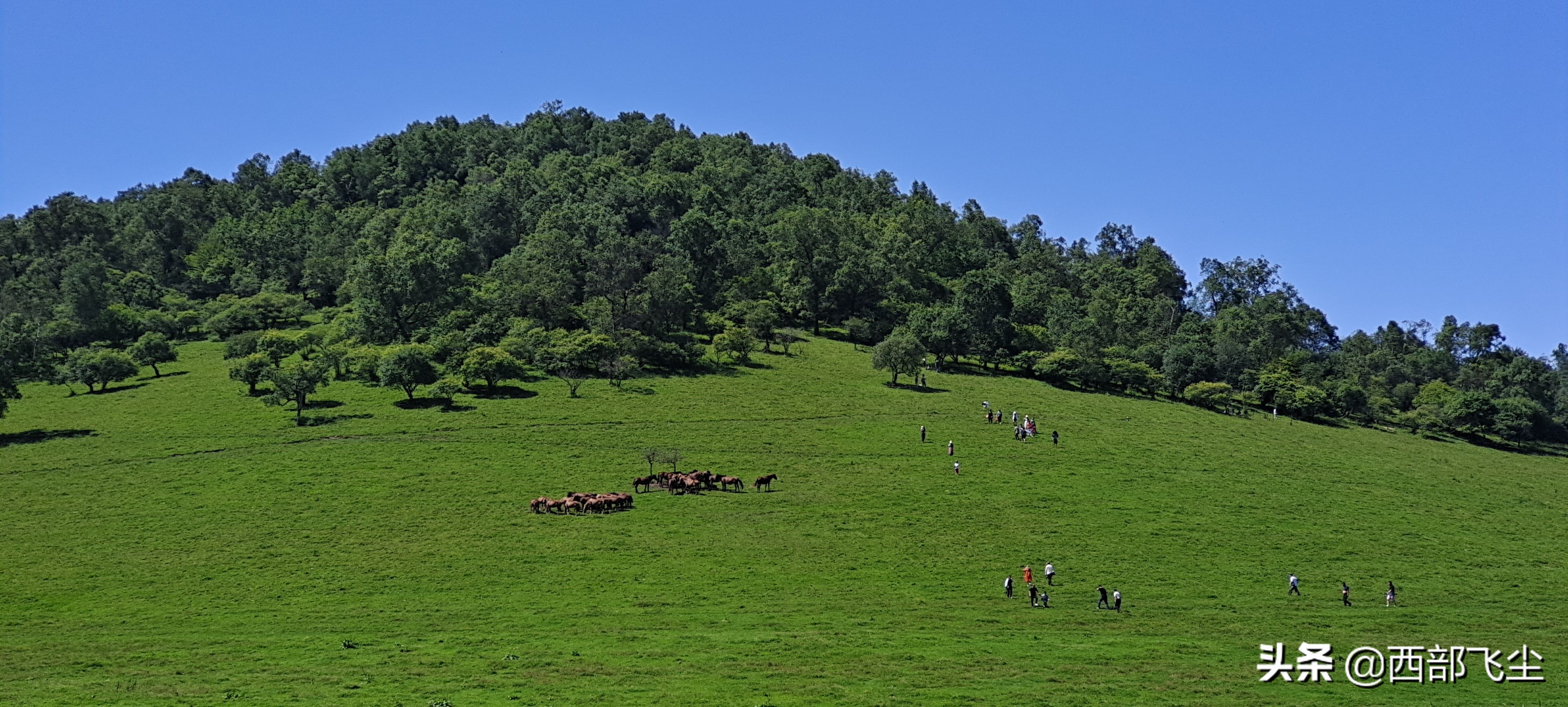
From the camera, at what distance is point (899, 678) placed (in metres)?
38.1

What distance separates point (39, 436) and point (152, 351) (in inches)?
1107

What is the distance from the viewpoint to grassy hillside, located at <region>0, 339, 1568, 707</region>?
38.8m

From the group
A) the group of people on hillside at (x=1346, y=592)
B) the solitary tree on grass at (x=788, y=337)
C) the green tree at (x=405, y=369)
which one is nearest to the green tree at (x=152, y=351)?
the green tree at (x=405, y=369)

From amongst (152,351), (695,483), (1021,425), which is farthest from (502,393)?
(1021,425)

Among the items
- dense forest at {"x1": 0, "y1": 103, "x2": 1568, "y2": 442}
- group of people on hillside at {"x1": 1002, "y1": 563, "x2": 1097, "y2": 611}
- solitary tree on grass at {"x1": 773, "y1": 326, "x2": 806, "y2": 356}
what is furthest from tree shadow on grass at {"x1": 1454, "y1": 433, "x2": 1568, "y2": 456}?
group of people on hillside at {"x1": 1002, "y1": 563, "x2": 1097, "y2": 611}

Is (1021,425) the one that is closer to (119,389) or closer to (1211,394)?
(1211,394)

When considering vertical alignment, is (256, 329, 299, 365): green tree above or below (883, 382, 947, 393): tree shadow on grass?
below

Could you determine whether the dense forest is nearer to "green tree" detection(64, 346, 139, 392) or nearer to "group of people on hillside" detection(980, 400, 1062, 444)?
"green tree" detection(64, 346, 139, 392)

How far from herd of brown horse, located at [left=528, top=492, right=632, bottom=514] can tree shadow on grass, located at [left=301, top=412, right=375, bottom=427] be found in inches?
1199

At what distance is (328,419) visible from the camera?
8631 cm

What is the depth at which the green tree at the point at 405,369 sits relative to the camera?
91875mm

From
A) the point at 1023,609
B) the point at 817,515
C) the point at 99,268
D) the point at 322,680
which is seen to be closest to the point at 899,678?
the point at 1023,609

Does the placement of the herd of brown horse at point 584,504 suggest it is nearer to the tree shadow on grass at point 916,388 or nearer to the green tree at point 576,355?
the green tree at point 576,355

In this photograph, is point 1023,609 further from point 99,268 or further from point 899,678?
point 99,268
